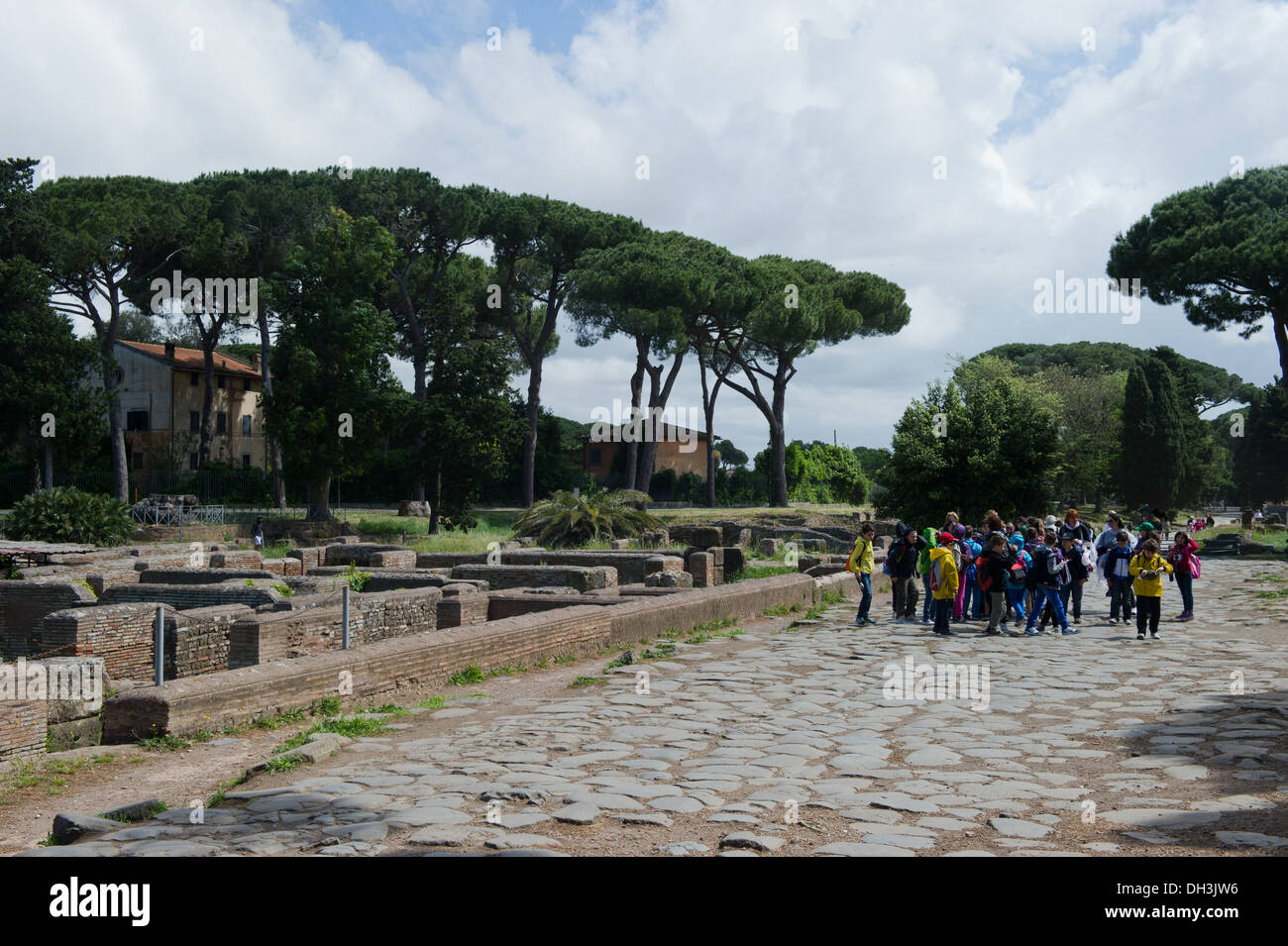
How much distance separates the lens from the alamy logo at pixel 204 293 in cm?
3894

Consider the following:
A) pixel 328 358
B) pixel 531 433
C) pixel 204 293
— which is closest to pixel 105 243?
pixel 204 293

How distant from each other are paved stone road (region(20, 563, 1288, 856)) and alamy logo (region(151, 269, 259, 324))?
35107 millimetres

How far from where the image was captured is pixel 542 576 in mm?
15984

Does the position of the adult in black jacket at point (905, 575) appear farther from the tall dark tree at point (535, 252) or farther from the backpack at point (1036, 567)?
the tall dark tree at point (535, 252)

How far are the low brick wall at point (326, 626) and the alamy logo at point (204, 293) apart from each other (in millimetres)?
31266

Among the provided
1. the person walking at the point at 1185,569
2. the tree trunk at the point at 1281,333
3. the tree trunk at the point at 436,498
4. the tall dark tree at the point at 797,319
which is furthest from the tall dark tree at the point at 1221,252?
the tree trunk at the point at 436,498

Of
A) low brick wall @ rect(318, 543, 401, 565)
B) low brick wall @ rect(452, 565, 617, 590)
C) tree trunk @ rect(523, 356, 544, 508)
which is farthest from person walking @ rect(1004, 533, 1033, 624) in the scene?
tree trunk @ rect(523, 356, 544, 508)

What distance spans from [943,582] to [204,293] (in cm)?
3466

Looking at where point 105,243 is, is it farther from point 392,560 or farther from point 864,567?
point 864,567

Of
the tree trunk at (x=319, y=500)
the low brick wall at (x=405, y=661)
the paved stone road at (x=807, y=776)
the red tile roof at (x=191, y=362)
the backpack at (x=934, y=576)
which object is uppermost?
the red tile roof at (x=191, y=362)

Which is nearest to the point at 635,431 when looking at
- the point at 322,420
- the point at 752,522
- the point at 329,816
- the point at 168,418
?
the point at 752,522

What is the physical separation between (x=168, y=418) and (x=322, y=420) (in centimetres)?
1806
